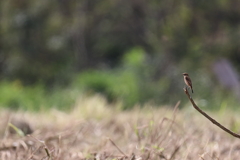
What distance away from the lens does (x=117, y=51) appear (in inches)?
512

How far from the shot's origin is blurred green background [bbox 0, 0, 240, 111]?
281 inches

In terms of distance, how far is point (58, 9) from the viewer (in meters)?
11.9

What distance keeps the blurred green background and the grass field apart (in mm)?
2470

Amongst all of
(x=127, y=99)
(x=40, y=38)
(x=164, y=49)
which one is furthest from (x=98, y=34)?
(x=127, y=99)

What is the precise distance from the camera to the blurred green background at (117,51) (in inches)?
281

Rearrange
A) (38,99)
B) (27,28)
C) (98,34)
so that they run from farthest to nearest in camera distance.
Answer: (98,34)
(27,28)
(38,99)

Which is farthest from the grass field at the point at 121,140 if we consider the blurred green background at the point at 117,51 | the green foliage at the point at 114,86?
the green foliage at the point at 114,86

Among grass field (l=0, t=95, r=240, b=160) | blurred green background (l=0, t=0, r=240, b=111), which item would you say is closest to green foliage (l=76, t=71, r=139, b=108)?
blurred green background (l=0, t=0, r=240, b=111)

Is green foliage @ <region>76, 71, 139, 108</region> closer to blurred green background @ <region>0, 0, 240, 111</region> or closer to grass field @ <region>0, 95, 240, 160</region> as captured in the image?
blurred green background @ <region>0, 0, 240, 111</region>

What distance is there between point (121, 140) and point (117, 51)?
36.7 ft

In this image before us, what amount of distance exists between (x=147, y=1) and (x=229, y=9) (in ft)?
8.75

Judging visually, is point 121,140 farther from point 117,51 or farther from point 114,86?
point 117,51

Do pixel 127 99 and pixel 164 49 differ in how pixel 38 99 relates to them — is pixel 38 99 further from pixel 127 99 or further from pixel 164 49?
pixel 164 49

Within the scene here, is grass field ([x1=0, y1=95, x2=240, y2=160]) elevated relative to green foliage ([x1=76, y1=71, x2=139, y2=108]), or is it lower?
lower
